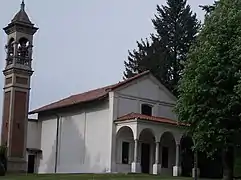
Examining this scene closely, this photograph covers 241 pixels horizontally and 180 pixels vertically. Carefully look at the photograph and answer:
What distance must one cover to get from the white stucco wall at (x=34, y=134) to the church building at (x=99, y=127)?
3.81ft

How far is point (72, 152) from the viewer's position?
47219 millimetres

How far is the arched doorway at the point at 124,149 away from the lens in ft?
142

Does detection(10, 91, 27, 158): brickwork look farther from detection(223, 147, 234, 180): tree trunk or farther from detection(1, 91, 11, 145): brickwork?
detection(223, 147, 234, 180): tree trunk

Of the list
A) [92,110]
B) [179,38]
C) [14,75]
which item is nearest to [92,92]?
[92,110]

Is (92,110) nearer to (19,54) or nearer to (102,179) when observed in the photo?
(19,54)

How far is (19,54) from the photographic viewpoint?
47594 millimetres

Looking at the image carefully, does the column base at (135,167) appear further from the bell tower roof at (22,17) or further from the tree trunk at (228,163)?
the bell tower roof at (22,17)

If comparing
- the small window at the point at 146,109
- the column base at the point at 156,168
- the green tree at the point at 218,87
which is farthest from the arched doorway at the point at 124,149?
the green tree at the point at 218,87

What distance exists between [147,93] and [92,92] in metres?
5.59

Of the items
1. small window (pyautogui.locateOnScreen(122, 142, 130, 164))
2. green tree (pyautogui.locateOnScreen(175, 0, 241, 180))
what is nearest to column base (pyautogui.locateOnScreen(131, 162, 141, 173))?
small window (pyautogui.locateOnScreen(122, 142, 130, 164))

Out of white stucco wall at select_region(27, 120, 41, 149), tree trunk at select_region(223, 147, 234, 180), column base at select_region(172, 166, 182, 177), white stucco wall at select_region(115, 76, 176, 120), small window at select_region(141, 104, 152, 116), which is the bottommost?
column base at select_region(172, 166, 182, 177)

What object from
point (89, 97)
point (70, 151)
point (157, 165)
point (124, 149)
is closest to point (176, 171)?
point (157, 165)

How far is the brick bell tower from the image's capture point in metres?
45.2

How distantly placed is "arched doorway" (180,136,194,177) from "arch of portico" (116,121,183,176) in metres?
0.88
